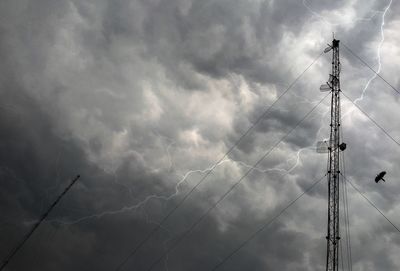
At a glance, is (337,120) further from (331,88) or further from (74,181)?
(74,181)

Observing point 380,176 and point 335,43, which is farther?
point 335,43

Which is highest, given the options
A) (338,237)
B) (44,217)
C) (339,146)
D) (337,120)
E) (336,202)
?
(337,120)

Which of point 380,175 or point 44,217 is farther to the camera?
point 44,217

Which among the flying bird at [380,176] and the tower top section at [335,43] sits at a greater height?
the tower top section at [335,43]

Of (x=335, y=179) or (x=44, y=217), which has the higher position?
(x=335, y=179)

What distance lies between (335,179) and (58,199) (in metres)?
82.9

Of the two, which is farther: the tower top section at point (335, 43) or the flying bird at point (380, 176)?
the tower top section at point (335, 43)

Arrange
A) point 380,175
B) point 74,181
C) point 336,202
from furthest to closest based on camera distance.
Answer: point 74,181 < point 336,202 < point 380,175

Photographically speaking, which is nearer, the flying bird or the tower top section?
the flying bird

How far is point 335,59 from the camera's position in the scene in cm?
5303

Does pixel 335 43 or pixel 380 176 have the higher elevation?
pixel 335 43

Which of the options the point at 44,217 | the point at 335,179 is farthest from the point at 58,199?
the point at 335,179

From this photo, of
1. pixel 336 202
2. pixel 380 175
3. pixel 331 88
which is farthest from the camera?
pixel 331 88

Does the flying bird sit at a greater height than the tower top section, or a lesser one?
lesser
